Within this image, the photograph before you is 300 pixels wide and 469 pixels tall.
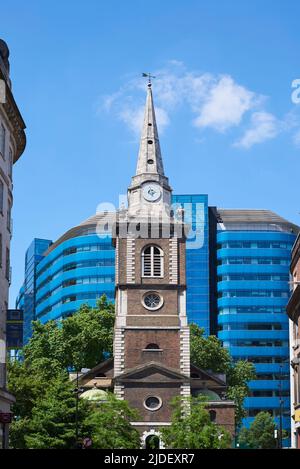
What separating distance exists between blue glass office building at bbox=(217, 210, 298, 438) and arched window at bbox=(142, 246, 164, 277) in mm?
59837

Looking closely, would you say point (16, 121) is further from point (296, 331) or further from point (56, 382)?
point (296, 331)

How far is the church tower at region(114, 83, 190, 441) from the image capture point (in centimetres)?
7319

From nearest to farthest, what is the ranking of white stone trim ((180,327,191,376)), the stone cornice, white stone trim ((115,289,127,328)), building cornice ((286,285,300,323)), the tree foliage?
1. the stone cornice
2. building cornice ((286,285,300,323))
3. the tree foliage
4. white stone trim ((180,327,191,376))
5. white stone trim ((115,289,127,328))

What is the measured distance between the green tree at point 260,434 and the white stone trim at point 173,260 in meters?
34.7

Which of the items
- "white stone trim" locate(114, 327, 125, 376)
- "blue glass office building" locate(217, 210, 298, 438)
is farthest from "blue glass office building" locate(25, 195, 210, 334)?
"white stone trim" locate(114, 327, 125, 376)

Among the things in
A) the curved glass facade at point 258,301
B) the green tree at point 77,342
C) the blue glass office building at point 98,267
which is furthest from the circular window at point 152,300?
the curved glass facade at point 258,301

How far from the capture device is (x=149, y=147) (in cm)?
8038

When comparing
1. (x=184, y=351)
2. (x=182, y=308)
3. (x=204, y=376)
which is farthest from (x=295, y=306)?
(x=204, y=376)

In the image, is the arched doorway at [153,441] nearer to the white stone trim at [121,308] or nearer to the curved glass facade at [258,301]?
the white stone trim at [121,308]

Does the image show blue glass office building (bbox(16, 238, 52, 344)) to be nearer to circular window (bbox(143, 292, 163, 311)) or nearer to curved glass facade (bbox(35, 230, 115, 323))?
curved glass facade (bbox(35, 230, 115, 323))

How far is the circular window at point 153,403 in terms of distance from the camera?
72.9 m
